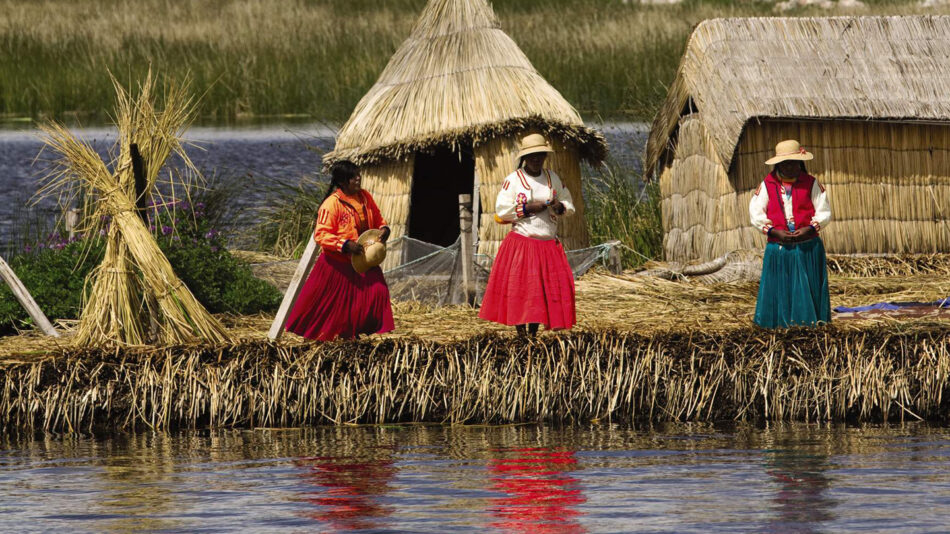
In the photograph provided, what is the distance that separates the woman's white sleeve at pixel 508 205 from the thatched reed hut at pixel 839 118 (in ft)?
13.7

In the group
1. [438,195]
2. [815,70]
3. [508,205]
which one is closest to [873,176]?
[815,70]

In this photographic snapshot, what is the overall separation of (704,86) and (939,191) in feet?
7.58

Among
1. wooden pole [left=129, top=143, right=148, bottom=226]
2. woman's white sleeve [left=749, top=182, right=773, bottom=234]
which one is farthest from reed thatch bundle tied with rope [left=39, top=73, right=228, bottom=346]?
woman's white sleeve [left=749, top=182, right=773, bottom=234]

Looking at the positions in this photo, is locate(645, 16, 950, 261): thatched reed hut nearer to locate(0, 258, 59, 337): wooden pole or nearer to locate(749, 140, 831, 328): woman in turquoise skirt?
locate(749, 140, 831, 328): woman in turquoise skirt

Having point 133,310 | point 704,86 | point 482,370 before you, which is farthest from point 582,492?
point 704,86

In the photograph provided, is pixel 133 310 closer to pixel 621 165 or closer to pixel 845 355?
pixel 845 355

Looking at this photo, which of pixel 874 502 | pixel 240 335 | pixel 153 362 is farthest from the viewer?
pixel 240 335

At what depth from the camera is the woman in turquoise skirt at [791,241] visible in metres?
8.95

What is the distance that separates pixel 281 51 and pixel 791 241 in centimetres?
2175

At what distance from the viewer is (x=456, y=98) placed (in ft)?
42.7

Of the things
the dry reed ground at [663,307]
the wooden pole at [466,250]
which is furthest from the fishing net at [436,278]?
the dry reed ground at [663,307]

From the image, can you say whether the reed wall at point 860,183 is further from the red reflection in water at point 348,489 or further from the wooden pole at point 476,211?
the red reflection in water at point 348,489

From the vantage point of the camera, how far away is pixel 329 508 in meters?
6.74

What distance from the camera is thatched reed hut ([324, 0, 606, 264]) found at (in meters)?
12.9
